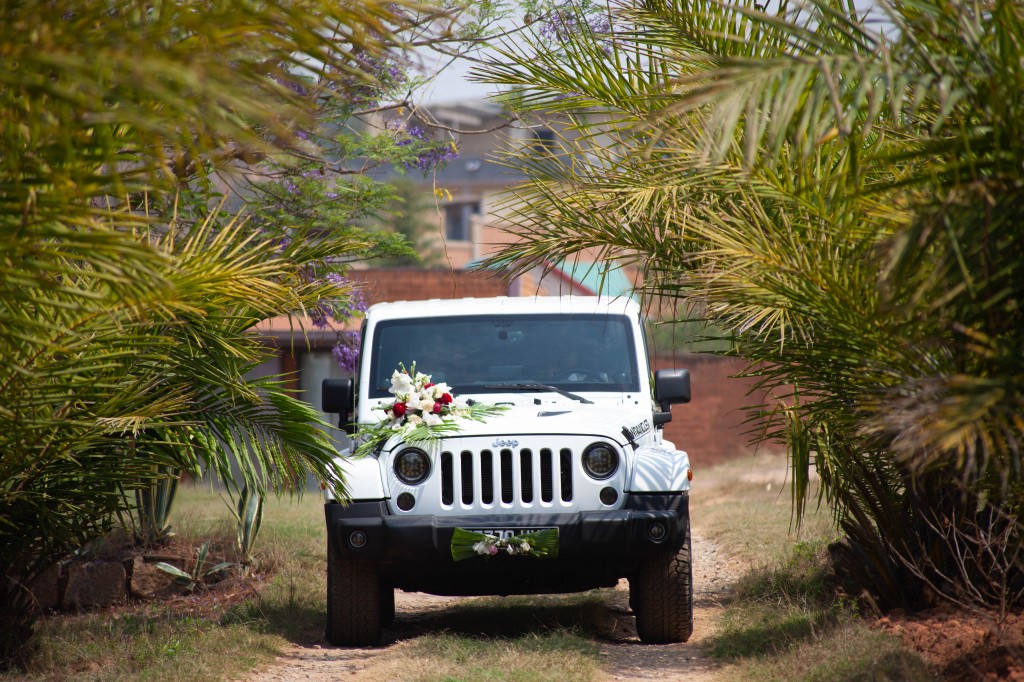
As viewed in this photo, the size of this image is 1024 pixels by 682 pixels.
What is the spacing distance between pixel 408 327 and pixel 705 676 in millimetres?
2955

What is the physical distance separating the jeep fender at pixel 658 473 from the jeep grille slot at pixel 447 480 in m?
1.01

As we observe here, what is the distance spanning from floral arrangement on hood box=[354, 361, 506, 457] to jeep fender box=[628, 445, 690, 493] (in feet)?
3.01

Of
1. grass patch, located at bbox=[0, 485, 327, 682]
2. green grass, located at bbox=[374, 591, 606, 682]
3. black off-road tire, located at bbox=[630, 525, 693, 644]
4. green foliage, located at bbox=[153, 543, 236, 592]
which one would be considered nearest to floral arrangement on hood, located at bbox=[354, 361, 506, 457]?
grass patch, located at bbox=[0, 485, 327, 682]

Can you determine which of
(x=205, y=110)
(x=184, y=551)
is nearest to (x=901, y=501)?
(x=205, y=110)

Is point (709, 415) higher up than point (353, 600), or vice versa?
point (353, 600)

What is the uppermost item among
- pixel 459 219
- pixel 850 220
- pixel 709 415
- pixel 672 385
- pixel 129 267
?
pixel 459 219

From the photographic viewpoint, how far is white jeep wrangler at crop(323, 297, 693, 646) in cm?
606

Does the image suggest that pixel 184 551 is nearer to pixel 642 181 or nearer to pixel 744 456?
pixel 642 181

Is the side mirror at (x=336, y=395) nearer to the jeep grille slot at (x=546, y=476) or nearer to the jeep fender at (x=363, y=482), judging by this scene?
the jeep fender at (x=363, y=482)

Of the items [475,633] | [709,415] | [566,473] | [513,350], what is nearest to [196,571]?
[475,633]

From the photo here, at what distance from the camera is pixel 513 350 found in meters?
7.23

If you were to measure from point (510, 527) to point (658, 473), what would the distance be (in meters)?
0.88

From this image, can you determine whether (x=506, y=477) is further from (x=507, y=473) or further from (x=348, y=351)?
(x=348, y=351)

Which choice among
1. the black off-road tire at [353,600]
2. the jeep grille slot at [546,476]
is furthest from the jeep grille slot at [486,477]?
the black off-road tire at [353,600]
